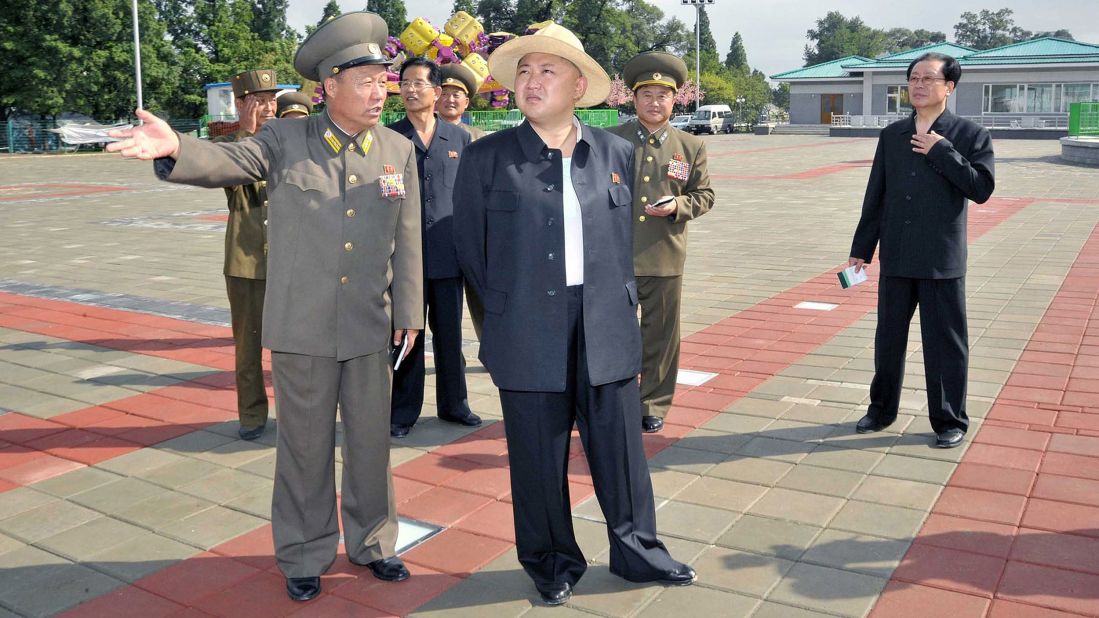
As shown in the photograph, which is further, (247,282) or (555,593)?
(247,282)

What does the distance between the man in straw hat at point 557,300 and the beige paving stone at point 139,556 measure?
4.46ft

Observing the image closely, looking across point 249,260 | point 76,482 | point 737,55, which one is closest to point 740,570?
point 249,260

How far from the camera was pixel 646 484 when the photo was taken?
135 inches

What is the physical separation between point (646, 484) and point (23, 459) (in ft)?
10.7

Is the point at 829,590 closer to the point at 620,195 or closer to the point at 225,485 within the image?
the point at 620,195

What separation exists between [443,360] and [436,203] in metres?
0.84

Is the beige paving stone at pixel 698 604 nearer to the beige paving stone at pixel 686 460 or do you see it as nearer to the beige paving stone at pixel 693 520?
the beige paving stone at pixel 693 520

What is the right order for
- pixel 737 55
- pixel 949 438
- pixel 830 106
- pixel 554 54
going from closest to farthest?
pixel 554 54 < pixel 949 438 < pixel 830 106 < pixel 737 55

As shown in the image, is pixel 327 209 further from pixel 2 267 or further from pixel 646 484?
pixel 2 267

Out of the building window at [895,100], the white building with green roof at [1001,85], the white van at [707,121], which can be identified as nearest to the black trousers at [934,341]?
the white building with green roof at [1001,85]

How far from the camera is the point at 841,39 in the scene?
131250 millimetres

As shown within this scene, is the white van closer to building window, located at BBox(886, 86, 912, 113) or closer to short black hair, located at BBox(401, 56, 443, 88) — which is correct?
building window, located at BBox(886, 86, 912, 113)

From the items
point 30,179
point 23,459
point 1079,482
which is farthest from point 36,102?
point 1079,482

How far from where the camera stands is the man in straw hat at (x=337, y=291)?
11.1 ft
